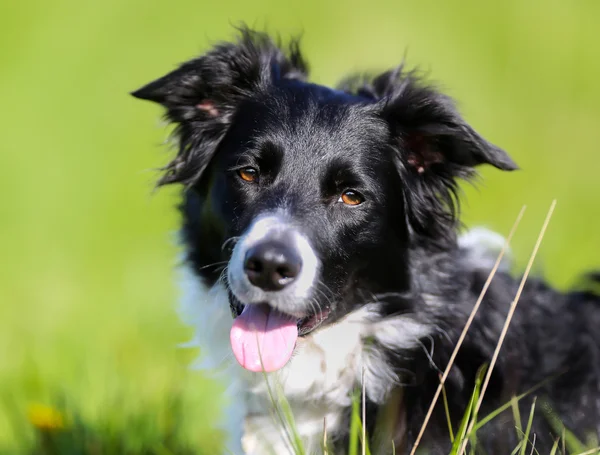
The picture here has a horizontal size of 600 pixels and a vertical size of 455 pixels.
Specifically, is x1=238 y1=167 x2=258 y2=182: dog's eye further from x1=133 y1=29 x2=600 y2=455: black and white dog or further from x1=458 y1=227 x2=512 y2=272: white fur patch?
x1=458 y1=227 x2=512 y2=272: white fur patch

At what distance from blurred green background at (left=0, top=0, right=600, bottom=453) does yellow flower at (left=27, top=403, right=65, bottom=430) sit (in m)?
0.09

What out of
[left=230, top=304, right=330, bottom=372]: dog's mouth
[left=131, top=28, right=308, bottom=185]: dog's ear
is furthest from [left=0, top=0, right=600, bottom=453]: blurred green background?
[left=230, top=304, right=330, bottom=372]: dog's mouth

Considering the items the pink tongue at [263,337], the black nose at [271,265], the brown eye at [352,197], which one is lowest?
the pink tongue at [263,337]

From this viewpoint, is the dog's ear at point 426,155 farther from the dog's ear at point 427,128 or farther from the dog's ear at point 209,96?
the dog's ear at point 209,96

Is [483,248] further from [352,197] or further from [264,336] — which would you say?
[264,336]

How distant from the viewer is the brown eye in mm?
3680

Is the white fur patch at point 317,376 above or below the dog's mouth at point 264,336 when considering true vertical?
below

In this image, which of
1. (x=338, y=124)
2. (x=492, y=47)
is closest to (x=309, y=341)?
(x=338, y=124)

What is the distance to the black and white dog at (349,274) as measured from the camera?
11.4 ft

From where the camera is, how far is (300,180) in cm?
361

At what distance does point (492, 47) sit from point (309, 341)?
9095mm

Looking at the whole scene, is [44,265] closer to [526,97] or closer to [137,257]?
[137,257]

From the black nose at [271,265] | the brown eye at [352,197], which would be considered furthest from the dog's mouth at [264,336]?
the brown eye at [352,197]

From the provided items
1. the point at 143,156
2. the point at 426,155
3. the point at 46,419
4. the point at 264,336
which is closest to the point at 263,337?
the point at 264,336
